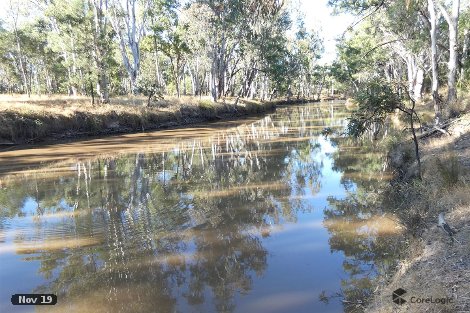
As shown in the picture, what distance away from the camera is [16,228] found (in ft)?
24.9

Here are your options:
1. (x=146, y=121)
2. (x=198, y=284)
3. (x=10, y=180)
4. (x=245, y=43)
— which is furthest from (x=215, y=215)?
(x=245, y=43)

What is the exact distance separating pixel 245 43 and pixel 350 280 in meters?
36.7

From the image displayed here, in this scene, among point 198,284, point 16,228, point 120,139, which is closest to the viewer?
point 198,284

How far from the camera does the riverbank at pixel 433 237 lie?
381 centimetres

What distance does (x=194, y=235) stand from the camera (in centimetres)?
701

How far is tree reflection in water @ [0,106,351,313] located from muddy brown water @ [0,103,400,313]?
2cm

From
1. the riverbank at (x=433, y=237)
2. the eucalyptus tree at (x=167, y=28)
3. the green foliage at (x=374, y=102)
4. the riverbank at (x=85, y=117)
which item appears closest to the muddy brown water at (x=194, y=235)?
the riverbank at (x=433, y=237)

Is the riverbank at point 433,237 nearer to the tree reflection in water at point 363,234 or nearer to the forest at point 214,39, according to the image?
the tree reflection in water at point 363,234

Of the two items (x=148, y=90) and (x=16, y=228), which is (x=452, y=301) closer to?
(x=16, y=228)

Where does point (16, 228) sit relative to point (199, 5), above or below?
below

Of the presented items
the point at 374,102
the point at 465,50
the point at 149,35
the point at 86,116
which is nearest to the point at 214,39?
the point at 149,35

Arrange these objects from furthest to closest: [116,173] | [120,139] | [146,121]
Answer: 1. [146,121]
2. [120,139]
3. [116,173]

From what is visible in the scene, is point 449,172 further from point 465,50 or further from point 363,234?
point 465,50
